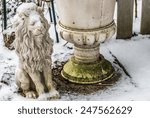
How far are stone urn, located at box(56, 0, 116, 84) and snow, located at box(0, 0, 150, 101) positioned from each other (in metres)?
0.21

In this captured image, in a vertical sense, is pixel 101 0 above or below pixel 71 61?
above

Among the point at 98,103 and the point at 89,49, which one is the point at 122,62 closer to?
the point at 89,49

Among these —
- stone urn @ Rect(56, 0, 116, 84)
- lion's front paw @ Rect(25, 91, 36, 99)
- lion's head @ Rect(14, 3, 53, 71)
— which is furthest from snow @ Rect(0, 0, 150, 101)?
lion's head @ Rect(14, 3, 53, 71)

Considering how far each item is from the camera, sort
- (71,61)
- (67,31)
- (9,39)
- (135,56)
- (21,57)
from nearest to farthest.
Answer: (21,57) < (67,31) < (71,61) < (135,56) < (9,39)

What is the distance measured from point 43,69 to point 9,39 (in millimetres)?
1259

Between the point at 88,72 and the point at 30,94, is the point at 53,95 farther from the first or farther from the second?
the point at 88,72

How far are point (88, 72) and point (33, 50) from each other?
2.48 ft

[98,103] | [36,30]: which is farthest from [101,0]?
[98,103]

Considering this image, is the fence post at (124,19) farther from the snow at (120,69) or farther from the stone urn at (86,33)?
the stone urn at (86,33)

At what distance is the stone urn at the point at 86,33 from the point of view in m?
3.47

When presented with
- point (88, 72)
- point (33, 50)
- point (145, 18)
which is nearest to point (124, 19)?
point (145, 18)

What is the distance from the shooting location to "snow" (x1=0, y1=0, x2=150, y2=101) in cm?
354

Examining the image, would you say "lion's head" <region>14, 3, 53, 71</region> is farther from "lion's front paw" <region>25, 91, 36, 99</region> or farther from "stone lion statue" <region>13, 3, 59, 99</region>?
"lion's front paw" <region>25, 91, 36, 99</region>

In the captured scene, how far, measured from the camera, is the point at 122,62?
4.12 m
